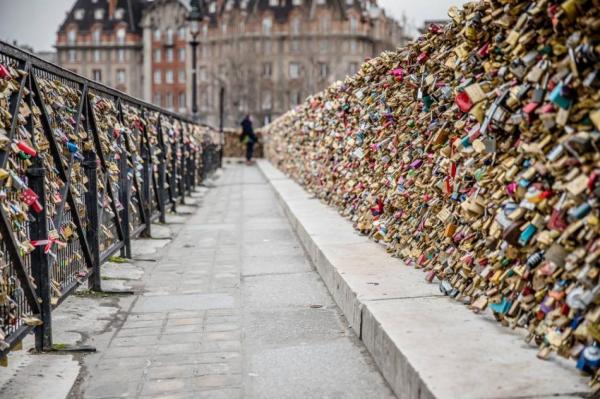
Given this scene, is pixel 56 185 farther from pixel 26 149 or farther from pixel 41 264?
pixel 26 149

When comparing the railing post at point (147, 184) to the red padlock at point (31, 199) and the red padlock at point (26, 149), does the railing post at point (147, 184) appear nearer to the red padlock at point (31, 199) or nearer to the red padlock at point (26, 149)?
the red padlock at point (31, 199)

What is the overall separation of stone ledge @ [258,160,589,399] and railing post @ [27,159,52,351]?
1.81m

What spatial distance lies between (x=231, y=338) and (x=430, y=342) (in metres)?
1.68

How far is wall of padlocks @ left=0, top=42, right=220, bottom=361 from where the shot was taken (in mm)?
4234

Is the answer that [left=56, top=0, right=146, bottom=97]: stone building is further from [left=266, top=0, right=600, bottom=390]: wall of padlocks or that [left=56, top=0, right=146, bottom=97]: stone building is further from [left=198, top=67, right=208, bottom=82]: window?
[left=266, top=0, right=600, bottom=390]: wall of padlocks

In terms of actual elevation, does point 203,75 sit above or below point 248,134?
above

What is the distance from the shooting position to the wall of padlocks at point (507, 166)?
330cm

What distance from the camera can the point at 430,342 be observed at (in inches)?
155

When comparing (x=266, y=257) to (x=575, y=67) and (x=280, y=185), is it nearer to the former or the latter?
(x=575, y=67)

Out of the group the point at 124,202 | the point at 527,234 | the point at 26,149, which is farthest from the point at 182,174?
the point at 527,234

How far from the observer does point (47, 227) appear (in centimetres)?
485

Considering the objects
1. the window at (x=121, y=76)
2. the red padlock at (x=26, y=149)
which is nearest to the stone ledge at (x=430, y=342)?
the red padlock at (x=26, y=149)

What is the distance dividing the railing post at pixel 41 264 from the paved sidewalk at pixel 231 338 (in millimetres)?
328

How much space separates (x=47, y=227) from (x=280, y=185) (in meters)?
12.3
